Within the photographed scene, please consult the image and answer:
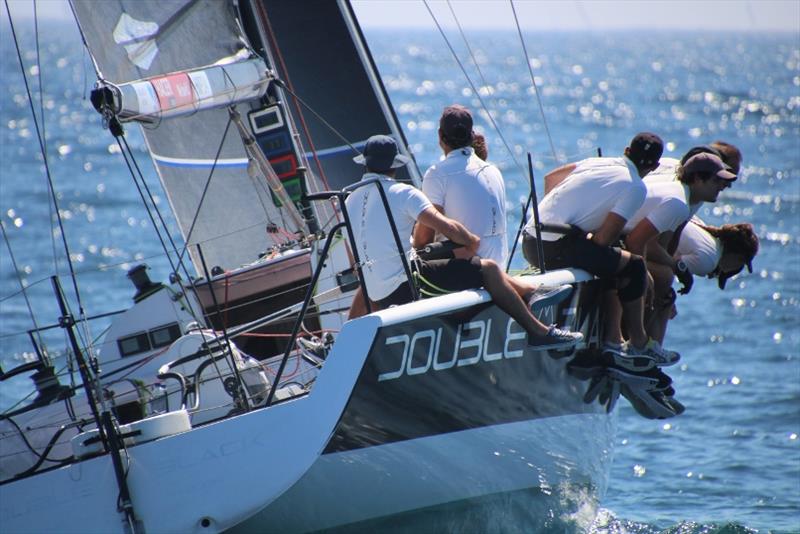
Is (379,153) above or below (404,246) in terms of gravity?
above

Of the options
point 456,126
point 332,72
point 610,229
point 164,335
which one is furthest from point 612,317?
point 332,72

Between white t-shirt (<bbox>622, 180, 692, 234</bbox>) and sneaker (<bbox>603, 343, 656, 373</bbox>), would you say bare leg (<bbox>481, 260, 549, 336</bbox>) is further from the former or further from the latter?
white t-shirt (<bbox>622, 180, 692, 234</bbox>)

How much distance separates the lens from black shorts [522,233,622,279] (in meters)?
6.21

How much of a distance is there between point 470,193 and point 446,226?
30cm

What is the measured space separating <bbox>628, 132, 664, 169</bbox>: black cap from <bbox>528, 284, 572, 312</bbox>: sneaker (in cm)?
80

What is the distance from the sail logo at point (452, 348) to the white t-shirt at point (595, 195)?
0.75 m

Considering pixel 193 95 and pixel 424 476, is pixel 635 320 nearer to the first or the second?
pixel 424 476

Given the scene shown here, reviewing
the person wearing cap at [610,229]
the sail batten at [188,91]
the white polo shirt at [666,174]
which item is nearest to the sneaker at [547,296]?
the person wearing cap at [610,229]

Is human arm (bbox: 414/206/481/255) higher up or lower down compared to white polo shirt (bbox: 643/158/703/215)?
higher up

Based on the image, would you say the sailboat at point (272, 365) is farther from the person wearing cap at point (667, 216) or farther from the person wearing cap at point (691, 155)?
the person wearing cap at point (691, 155)

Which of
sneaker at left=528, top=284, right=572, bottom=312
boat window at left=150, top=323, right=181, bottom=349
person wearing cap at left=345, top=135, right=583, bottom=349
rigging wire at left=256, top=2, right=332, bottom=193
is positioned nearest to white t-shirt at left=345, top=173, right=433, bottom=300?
person wearing cap at left=345, top=135, right=583, bottom=349

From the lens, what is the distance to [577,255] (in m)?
6.30

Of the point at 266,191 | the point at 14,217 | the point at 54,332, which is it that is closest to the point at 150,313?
the point at 266,191

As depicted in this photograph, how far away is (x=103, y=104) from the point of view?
6.71m
